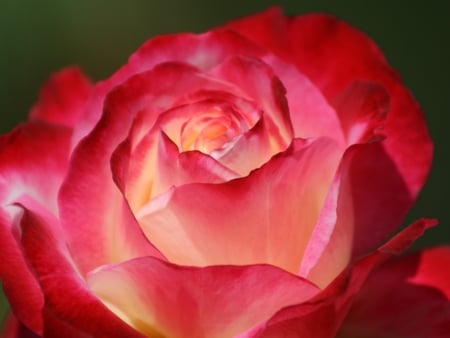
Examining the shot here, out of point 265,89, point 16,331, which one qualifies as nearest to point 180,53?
point 265,89

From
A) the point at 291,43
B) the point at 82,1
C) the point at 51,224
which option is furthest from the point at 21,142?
the point at 82,1

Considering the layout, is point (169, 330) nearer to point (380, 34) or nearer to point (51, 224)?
point (51, 224)

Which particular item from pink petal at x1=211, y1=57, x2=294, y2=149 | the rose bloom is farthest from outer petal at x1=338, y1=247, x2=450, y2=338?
pink petal at x1=211, y1=57, x2=294, y2=149

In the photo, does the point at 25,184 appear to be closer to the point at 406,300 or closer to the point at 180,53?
the point at 180,53

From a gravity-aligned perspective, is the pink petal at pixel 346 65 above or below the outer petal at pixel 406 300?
above

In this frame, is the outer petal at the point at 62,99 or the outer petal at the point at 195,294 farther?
the outer petal at the point at 62,99

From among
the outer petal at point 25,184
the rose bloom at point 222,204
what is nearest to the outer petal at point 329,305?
the rose bloom at point 222,204

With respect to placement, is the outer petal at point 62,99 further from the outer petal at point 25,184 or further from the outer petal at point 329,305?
the outer petal at point 329,305
